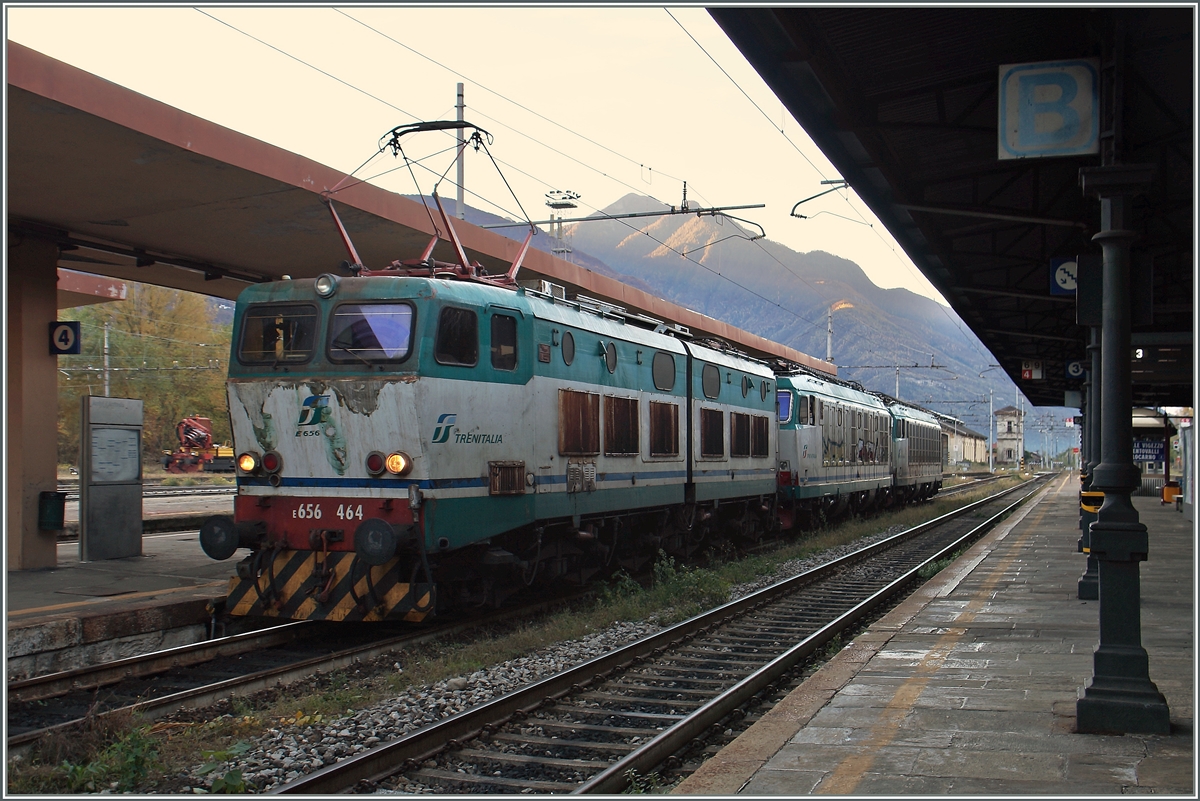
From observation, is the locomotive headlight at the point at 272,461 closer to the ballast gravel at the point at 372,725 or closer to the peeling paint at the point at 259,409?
the peeling paint at the point at 259,409

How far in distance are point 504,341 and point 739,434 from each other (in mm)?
7919

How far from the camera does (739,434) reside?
1703 cm

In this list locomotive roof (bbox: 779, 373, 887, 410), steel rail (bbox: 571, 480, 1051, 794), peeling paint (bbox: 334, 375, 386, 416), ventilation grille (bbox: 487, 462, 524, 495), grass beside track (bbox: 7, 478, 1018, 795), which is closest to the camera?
steel rail (bbox: 571, 480, 1051, 794)

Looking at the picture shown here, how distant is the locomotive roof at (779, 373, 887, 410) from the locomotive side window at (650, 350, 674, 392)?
7.43 m

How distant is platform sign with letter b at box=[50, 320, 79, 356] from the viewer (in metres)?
12.0

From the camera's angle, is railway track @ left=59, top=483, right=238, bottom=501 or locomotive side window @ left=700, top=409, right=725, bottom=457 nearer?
locomotive side window @ left=700, top=409, right=725, bottom=457

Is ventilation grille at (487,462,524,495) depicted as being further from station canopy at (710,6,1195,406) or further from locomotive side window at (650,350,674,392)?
station canopy at (710,6,1195,406)

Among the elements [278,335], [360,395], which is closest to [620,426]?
[360,395]

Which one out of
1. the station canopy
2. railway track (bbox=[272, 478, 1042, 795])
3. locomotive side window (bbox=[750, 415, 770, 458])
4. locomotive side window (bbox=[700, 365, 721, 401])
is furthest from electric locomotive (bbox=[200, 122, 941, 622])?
locomotive side window (bbox=[750, 415, 770, 458])

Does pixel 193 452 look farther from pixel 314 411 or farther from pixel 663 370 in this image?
pixel 314 411

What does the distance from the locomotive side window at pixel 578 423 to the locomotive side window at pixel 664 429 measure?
1.71m

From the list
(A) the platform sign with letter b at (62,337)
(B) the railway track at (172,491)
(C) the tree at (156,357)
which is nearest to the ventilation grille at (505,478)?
(A) the platform sign with letter b at (62,337)

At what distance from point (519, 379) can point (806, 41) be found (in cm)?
451

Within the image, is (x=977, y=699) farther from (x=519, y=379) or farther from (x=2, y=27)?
(x=2, y=27)
